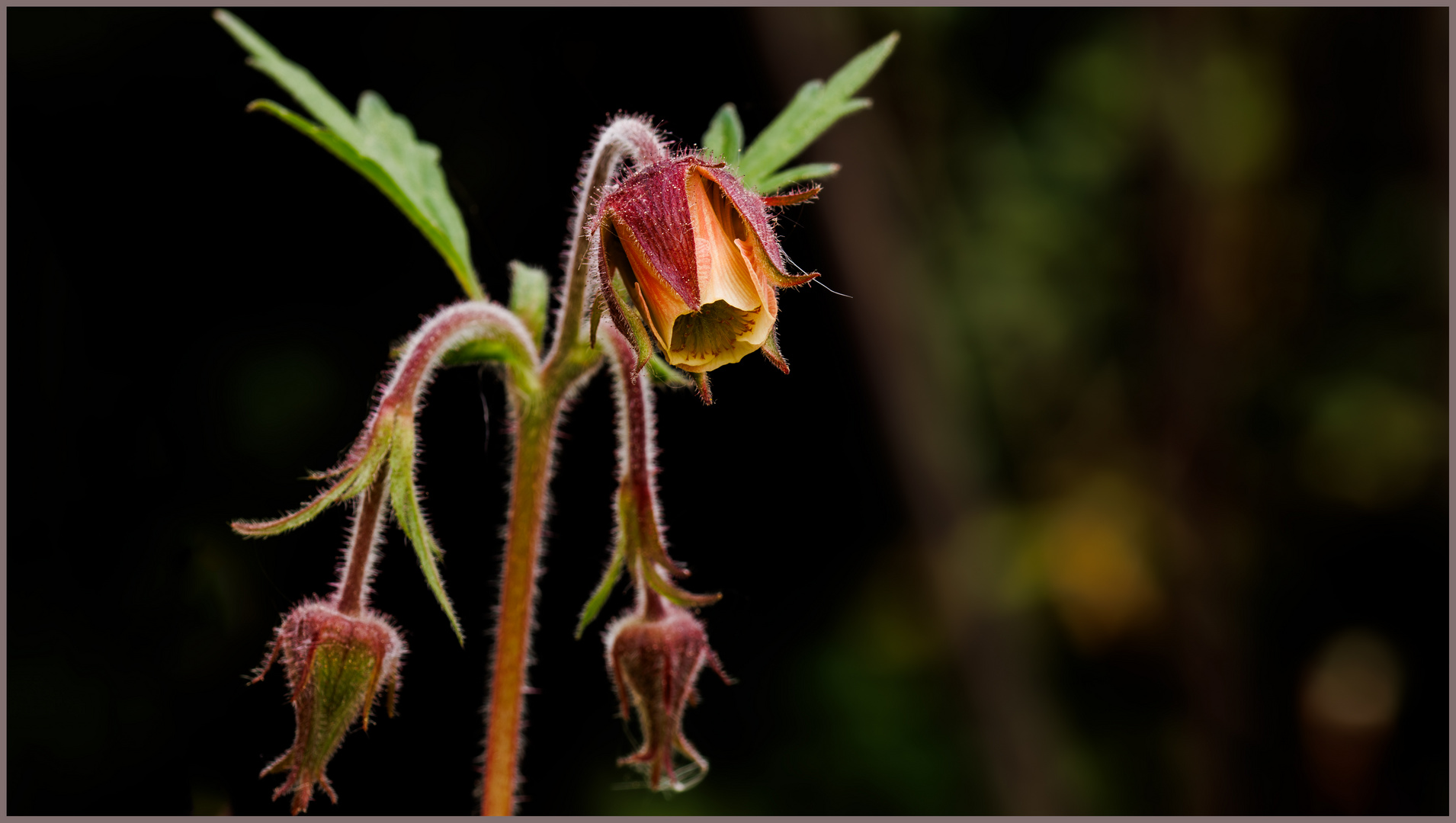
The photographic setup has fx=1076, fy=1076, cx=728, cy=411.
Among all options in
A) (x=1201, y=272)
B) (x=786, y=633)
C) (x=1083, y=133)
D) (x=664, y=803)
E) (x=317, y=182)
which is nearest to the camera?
(x=317, y=182)

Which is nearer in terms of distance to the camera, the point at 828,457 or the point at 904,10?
the point at 828,457

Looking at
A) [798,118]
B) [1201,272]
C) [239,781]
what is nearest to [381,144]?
[798,118]

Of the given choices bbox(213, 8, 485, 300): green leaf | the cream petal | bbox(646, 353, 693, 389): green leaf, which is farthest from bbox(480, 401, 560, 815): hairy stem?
the cream petal

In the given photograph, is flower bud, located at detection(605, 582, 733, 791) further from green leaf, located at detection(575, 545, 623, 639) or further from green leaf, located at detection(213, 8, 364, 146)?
green leaf, located at detection(213, 8, 364, 146)

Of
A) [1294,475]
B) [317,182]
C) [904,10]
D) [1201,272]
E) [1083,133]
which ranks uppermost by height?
[904,10]

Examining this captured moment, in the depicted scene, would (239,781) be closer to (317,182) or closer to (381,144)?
(381,144)

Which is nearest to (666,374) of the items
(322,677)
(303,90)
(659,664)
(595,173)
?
(595,173)

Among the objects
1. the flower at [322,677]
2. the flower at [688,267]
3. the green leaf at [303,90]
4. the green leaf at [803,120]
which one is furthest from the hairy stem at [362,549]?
the green leaf at [803,120]

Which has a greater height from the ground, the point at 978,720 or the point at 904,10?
the point at 904,10
